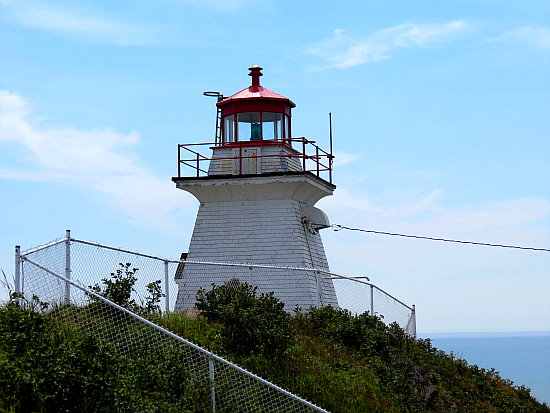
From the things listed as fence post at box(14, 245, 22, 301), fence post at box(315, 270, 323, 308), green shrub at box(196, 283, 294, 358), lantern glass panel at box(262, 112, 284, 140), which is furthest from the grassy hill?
lantern glass panel at box(262, 112, 284, 140)

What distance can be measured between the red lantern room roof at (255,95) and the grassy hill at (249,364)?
255 inches

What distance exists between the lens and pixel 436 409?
62.0ft

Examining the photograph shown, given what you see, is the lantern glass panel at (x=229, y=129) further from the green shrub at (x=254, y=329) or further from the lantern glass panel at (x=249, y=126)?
the green shrub at (x=254, y=329)

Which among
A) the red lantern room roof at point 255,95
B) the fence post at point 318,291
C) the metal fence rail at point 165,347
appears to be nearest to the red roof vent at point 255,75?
the red lantern room roof at point 255,95

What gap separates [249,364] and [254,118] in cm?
1041

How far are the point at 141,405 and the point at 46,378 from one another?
4.57 ft

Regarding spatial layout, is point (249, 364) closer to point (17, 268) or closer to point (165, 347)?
point (165, 347)

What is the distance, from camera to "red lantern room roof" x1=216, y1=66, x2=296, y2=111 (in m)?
26.1

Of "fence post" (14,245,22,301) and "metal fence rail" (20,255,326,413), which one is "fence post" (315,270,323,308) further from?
"fence post" (14,245,22,301)

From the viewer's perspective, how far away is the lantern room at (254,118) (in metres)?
26.1

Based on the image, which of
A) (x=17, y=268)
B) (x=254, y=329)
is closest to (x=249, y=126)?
(x=254, y=329)

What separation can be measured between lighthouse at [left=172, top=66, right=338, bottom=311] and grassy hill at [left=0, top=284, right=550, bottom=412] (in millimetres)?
2490

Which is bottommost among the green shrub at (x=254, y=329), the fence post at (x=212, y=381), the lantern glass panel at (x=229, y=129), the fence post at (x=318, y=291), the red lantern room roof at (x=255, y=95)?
the fence post at (x=212, y=381)

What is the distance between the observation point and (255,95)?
26.3 m
